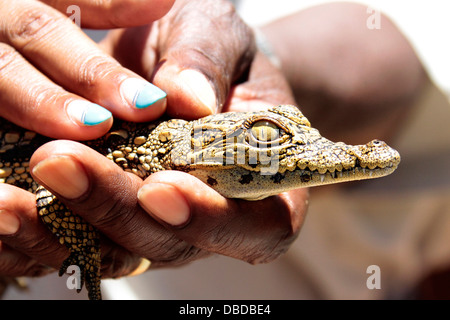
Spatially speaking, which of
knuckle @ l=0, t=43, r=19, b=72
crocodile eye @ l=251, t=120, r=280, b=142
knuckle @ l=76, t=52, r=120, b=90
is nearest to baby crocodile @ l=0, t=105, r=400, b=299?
crocodile eye @ l=251, t=120, r=280, b=142

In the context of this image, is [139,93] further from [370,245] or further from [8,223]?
[370,245]

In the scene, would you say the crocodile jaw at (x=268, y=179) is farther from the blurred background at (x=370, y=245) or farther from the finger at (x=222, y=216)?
the blurred background at (x=370, y=245)

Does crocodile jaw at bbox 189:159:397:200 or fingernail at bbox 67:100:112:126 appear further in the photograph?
fingernail at bbox 67:100:112:126

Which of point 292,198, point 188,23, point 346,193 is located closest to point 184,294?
point 346,193

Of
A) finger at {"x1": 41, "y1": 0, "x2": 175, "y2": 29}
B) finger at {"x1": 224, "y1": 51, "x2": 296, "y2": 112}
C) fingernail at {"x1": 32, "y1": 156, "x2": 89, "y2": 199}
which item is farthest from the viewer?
finger at {"x1": 224, "y1": 51, "x2": 296, "y2": 112}

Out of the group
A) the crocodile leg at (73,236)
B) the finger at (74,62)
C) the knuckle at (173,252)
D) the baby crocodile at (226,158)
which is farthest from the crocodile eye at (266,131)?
the crocodile leg at (73,236)

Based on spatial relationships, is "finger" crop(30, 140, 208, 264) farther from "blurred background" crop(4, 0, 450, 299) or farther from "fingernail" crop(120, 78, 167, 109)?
"blurred background" crop(4, 0, 450, 299)
